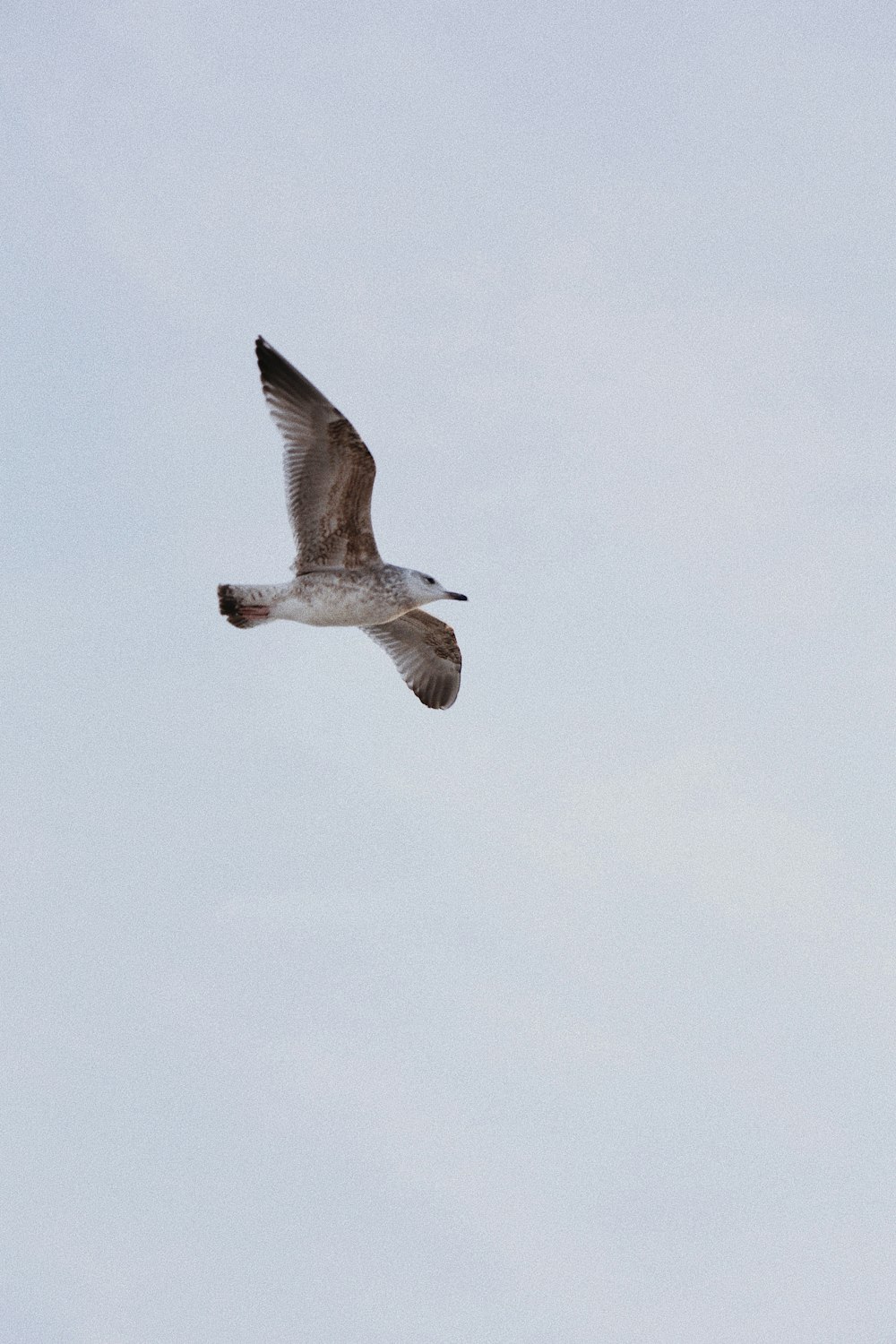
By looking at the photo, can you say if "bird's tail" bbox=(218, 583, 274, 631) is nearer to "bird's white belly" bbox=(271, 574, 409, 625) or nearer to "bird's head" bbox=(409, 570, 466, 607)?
"bird's white belly" bbox=(271, 574, 409, 625)

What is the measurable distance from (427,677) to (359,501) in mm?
3099

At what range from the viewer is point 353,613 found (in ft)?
56.3

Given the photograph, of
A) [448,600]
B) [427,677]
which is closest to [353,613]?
[448,600]

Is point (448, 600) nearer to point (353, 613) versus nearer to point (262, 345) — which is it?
point (353, 613)

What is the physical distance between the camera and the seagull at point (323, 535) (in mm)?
16422

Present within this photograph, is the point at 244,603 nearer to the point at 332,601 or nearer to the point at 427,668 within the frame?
the point at 332,601

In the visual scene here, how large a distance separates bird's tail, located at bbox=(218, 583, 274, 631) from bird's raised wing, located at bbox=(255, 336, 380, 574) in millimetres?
418

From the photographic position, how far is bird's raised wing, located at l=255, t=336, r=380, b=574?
53.7ft

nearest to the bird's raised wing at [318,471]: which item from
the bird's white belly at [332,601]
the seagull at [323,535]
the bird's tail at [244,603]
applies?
the seagull at [323,535]

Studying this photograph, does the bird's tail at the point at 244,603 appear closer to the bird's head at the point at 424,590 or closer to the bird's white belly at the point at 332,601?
the bird's white belly at the point at 332,601

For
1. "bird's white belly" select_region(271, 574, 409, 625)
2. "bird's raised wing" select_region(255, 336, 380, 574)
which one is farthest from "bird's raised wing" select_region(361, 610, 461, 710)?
"bird's raised wing" select_region(255, 336, 380, 574)

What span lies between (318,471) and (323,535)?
615mm

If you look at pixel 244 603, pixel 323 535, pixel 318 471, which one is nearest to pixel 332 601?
pixel 323 535

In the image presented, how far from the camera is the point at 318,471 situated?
16.5 metres
